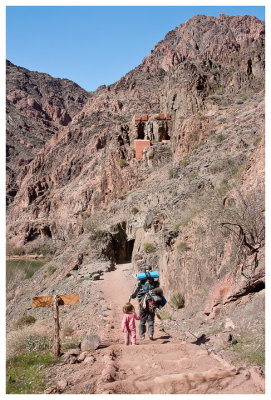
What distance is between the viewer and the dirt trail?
409cm

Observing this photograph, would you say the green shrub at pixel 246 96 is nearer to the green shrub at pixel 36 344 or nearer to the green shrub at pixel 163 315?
the green shrub at pixel 163 315

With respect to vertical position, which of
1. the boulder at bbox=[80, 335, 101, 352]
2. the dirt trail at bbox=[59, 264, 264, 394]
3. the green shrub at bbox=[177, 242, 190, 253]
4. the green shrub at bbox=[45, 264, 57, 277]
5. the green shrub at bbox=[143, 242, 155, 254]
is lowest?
the green shrub at bbox=[45, 264, 57, 277]

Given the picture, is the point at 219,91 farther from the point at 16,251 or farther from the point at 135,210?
the point at 16,251

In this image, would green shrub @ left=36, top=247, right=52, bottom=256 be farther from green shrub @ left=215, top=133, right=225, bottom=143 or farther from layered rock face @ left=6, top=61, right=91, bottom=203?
green shrub @ left=215, top=133, right=225, bottom=143

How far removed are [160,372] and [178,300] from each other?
4635mm

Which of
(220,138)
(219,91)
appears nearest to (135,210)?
(220,138)

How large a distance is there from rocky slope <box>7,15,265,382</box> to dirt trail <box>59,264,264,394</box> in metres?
0.93

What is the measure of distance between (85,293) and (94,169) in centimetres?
6307

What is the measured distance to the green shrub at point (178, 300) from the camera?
909 cm

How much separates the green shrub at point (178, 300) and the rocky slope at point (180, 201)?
0.25 metres

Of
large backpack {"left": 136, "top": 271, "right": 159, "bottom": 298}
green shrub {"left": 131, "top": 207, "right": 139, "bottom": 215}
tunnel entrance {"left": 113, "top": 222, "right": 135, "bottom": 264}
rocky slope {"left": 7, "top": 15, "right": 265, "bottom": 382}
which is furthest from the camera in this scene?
green shrub {"left": 131, "top": 207, "right": 139, "bottom": 215}

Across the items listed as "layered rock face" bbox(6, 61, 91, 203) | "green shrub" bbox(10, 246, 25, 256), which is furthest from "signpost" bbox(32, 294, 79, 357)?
"layered rock face" bbox(6, 61, 91, 203)

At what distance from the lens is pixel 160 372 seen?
14.9 ft

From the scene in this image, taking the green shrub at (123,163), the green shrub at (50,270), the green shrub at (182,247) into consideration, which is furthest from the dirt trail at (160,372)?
the green shrub at (123,163)
